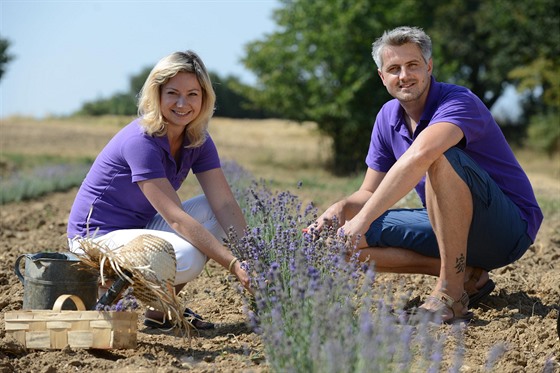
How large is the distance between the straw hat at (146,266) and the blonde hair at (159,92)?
60 cm

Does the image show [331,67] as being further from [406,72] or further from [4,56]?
[406,72]

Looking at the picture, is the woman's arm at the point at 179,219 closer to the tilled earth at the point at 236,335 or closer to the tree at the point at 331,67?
the tilled earth at the point at 236,335

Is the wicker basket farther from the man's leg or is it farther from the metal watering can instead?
the man's leg

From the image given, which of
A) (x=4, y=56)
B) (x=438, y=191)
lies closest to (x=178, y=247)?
(x=438, y=191)

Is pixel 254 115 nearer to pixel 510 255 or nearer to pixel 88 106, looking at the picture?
pixel 88 106

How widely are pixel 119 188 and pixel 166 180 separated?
14.1 inches

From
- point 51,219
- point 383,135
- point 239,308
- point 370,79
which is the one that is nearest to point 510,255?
point 383,135

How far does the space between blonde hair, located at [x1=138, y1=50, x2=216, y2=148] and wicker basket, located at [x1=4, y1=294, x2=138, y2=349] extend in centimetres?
94

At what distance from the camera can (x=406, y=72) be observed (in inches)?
151

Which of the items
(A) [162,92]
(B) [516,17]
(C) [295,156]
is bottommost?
(C) [295,156]

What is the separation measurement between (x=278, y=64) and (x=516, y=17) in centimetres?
801

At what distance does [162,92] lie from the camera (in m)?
3.84

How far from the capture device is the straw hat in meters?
3.26

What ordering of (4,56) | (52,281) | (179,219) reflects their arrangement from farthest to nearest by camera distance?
(4,56), (179,219), (52,281)
